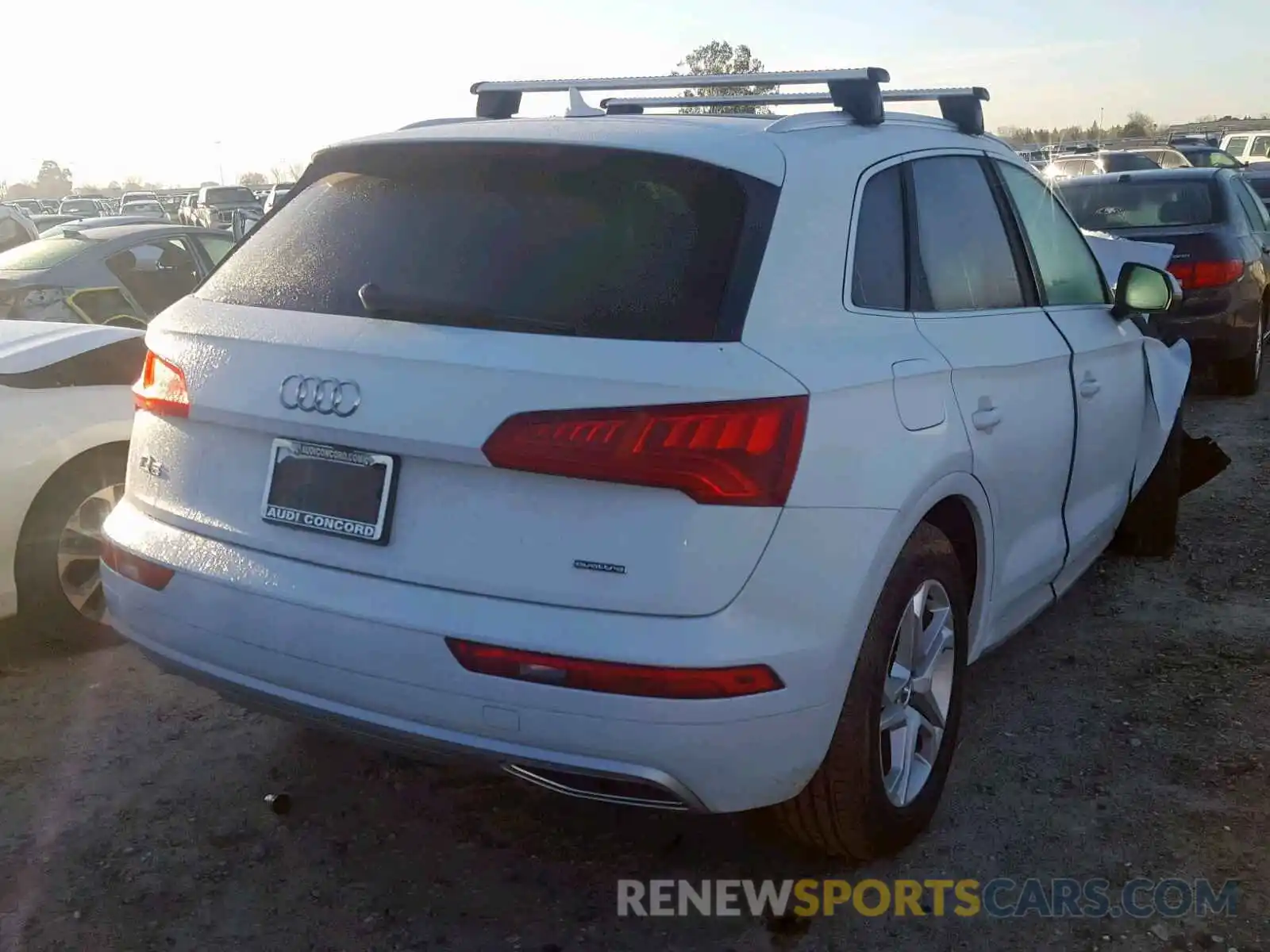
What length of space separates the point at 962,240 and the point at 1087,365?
31.9 inches

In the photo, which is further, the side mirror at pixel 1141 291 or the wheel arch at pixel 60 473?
the side mirror at pixel 1141 291

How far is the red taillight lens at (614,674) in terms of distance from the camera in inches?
95.8

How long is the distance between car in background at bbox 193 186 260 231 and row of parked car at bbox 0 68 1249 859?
110 ft

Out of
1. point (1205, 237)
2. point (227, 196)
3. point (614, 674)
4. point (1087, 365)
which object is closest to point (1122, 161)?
point (1205, 237)

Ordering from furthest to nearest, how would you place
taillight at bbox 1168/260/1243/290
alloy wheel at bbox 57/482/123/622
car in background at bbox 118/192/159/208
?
car in background at bbox 118/192/159/208 < taillight at bbox 1168/260/1243/290 < alloy wheel at bbox 57/482/123/622

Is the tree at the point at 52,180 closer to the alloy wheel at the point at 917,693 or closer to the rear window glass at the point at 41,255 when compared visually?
the rear window glass at the point at 41,255

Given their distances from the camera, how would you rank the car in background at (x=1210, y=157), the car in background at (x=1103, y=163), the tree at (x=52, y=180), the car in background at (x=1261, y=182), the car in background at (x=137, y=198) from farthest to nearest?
the tree at (x=52, y=180)
the car in background at (x=137, y=198)
the car in background at (x=1210, y=157)
the car in background at (x=1103, y=163)
the car in background at (x=1261, y=182)

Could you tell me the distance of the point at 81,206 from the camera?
41.5 metres

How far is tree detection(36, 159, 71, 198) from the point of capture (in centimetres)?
10212

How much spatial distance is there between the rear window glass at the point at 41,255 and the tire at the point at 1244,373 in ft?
26.8

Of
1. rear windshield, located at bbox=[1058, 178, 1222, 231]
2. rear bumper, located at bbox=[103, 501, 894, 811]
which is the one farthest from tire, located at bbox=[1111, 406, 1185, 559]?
rear windshield, located at bbox=[1058, 178, 1222, 231]

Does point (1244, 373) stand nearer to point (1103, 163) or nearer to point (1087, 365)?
point (1087, 365)

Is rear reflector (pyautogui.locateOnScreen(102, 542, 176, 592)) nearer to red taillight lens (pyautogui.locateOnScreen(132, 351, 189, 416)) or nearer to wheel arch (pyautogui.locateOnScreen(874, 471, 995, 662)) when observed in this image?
red taillight lens (pyautogui.locateOnScreen(132, 351, 189, 416))

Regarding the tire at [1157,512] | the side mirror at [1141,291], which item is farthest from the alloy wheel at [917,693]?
the tire at [1157,512]
